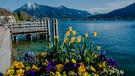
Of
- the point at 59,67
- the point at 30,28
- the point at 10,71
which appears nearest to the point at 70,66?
the point at 59,67

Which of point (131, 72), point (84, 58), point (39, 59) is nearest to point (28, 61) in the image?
point (39, 59)

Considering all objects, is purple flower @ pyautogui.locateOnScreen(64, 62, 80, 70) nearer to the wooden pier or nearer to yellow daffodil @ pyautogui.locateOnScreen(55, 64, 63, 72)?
yellow daffodil @ pyautogui.locateOnScreen(55, 64, 63, 72)

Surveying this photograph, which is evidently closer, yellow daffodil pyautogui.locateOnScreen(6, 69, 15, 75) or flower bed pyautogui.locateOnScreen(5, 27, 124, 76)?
flower bed pyautogui.locateOnScreen(5, 27, 124, 76)

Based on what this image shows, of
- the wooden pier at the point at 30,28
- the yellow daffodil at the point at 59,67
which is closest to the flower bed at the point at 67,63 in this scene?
the yellow daffodil at the point at 59,67

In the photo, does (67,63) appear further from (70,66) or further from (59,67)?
(59,67)

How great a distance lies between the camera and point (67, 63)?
626 centimetres

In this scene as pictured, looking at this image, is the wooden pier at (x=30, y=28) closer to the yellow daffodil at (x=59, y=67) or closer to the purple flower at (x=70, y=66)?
the yellow daffodil at (x=59, y=67)

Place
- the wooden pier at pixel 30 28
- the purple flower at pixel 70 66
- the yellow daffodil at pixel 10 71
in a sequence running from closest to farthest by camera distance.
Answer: the purple flower at pixel 70 66 → the yellow daffodil at pixel 10 71 → the wooden pier at pixel 30 28

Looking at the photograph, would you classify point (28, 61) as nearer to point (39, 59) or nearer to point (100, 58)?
point (39, 59)

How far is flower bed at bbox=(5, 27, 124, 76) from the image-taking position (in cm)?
625

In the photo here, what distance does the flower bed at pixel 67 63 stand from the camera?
6250 millimetres

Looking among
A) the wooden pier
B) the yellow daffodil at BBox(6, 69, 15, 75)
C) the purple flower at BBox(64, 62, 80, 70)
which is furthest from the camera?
the wooden pier

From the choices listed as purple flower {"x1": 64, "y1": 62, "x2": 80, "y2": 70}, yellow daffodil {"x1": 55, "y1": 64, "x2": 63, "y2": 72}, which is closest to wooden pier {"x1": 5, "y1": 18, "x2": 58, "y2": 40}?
yellow daffodil {"x1": 55, "y1": 64, "x2": 63, "y2": 72}

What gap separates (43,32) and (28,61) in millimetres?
30141
